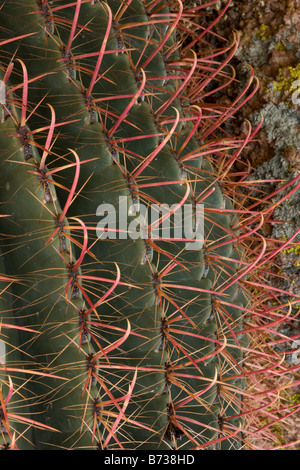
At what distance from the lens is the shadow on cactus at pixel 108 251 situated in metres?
0.73

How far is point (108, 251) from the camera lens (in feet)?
2.68

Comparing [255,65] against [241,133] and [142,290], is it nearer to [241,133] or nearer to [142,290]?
[241,133]

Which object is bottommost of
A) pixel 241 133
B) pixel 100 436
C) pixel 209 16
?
pixel 100 436

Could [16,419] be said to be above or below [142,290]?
below

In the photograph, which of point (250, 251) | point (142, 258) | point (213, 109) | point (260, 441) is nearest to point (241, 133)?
point (213, 109)

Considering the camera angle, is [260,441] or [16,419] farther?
[260,441]

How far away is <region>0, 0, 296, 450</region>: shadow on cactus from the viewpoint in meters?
0.73

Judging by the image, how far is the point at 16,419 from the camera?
0.72 metres

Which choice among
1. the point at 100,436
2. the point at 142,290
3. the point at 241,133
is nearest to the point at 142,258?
the point at 142,290

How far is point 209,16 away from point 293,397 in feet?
2.92
